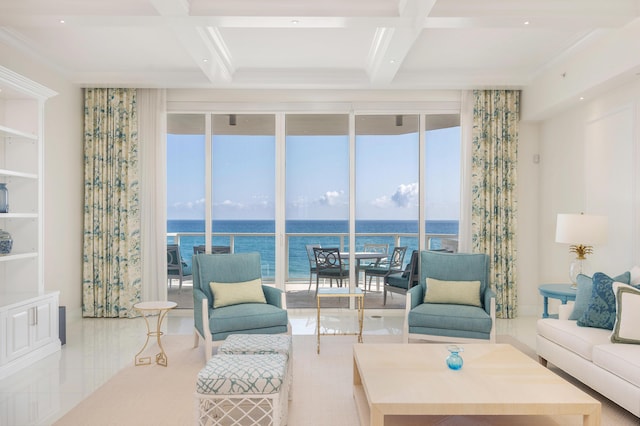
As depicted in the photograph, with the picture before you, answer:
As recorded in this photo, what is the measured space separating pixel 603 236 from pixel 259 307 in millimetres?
3193

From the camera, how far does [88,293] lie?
6.06 metres

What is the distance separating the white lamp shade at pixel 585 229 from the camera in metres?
4.44

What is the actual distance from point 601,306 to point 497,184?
273cm

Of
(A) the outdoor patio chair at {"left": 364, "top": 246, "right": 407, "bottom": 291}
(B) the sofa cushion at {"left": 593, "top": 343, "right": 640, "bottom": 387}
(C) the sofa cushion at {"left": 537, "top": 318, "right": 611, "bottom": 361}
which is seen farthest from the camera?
(A) the outdoor patio chair at {"left": 364, "top": 246, "right": 407, "bottom": 291}

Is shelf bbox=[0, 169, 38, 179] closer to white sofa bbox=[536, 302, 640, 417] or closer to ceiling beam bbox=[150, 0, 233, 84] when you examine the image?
ceiling beam bbox=[150, 0, 233, 84]

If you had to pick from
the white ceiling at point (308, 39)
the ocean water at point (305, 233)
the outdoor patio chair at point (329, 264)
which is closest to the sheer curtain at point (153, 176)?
the ocean water at point (305, 233)

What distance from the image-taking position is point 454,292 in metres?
4.75

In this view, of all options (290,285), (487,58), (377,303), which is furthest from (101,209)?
(487,58)

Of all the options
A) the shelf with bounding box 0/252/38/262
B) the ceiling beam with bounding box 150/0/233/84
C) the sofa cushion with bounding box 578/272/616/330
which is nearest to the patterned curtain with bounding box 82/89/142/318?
the ceiling beam with bounding box 150/0/233/84

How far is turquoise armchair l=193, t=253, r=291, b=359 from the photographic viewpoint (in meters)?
4.20

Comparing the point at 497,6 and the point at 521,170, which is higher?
the point at 497,6

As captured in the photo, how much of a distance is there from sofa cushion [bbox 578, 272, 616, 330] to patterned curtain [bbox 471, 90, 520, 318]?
2.41 meters

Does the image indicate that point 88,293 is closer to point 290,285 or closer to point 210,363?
point 290,285

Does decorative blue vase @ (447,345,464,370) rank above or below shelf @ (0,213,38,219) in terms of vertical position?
below
